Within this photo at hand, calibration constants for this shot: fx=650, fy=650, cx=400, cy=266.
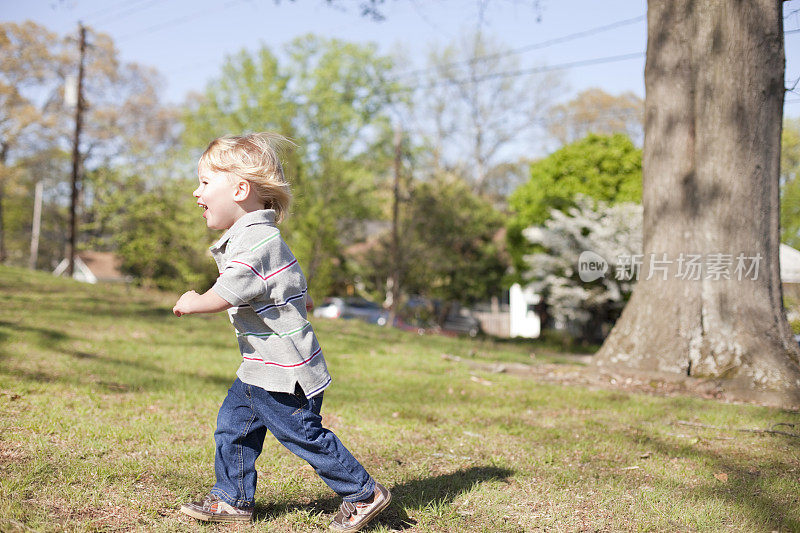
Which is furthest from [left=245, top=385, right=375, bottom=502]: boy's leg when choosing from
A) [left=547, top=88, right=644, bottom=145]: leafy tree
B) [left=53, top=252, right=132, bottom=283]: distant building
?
[left=53, top=252, right=132, bottom=283]: distant building

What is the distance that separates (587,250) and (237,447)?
65.1 ft

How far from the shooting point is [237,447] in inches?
109

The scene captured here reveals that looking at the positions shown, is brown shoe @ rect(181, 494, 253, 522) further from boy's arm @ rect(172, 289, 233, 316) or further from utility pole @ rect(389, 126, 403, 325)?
utility pole @ rect(389, 126, 403, 325)

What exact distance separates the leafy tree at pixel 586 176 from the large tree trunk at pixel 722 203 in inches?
676

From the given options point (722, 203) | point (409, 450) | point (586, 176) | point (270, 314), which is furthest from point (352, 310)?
point (270, 314)

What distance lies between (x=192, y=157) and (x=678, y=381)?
69.7ft

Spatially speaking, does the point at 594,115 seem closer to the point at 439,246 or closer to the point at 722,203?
the point at 439,246

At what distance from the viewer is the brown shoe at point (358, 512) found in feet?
8.81

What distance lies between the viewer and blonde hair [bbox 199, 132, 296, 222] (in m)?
2.69

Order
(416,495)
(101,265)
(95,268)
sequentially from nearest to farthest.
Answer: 1. (416,495)
2. (95,268)
3. (101,265)

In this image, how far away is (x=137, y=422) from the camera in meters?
4.25

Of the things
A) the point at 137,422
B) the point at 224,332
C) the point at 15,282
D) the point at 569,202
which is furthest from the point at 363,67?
the point at 137,422

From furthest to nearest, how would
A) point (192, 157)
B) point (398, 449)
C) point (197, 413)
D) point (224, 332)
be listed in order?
1. point (192, 157)
2. point (224, 332)
3. point (197, 413)
4. point (398, 449)

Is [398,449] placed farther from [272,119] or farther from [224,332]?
[272,119]
